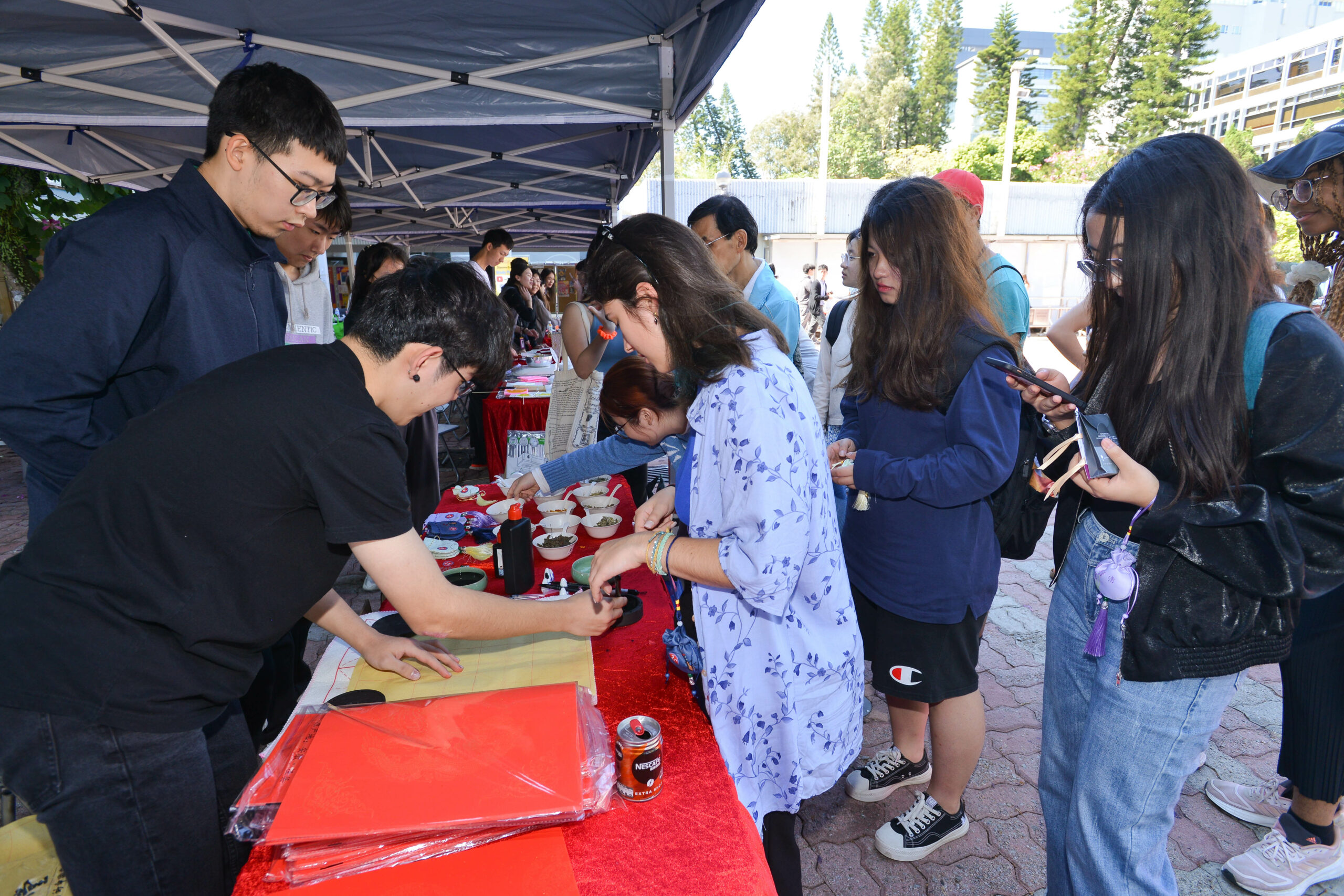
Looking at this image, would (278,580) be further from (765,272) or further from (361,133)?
(361,133)

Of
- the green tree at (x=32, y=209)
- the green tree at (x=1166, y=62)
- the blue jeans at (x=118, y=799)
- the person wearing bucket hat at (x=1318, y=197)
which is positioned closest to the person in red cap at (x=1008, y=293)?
the person wearing bucket hat at (x=1318, y=197)

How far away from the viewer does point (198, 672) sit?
3.59 feet

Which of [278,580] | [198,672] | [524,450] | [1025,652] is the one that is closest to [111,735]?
[198,672]

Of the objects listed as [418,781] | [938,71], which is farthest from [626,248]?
[938,71]

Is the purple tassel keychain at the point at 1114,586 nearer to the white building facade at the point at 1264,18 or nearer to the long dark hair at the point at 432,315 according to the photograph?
the long dark hair at the point at 432,315

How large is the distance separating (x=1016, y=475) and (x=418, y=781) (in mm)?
1562

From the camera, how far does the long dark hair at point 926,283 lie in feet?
5.82

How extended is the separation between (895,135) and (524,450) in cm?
5005

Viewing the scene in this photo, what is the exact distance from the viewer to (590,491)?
2803 millimetres

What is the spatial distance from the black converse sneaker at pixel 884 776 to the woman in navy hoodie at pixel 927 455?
423mm

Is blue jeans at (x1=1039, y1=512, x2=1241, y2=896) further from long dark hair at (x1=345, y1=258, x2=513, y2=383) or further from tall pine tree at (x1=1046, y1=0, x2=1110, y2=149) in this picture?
tall pine tree at (x1=1046, y1=0, x2=1110, y2=149)

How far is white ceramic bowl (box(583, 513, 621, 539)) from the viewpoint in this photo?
243cm

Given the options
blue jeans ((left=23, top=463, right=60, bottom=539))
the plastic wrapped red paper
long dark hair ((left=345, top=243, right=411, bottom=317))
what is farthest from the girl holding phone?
long dark hair ((left=345, top=243, right=411, bottom=317))

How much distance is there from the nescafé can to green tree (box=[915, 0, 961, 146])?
171 feet
